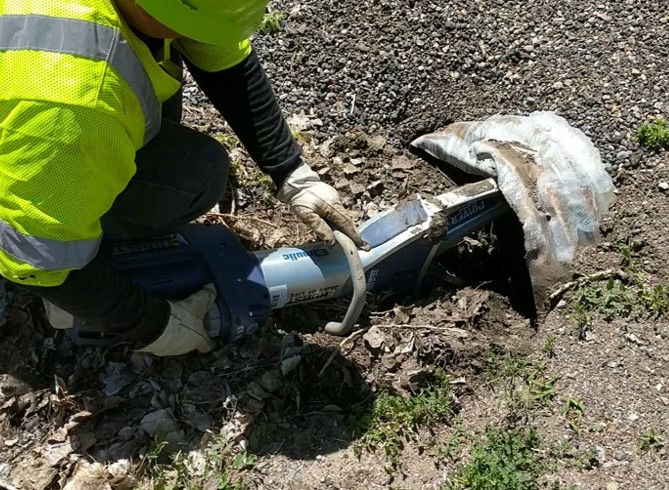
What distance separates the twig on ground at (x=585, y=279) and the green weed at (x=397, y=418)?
0.55m

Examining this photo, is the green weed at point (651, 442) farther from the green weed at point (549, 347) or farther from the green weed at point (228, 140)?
the green weed at point (228, 140)

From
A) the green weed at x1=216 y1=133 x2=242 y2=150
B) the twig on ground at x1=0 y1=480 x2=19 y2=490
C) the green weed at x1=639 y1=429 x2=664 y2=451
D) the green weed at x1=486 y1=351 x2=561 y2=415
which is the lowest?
the twig on ground at x1=0 y1=480 x2=19 y2=490

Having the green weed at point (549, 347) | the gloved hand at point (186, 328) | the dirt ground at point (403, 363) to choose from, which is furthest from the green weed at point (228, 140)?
the green weed at point (549, 347)

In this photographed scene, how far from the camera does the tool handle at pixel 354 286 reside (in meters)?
2.40

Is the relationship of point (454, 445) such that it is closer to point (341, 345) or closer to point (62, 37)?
point (341, 345)

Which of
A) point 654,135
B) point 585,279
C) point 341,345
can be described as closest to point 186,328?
point 341,345

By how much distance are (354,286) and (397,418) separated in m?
0.49

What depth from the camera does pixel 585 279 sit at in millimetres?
2838

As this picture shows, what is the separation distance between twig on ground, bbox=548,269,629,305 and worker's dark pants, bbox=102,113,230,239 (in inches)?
50.1

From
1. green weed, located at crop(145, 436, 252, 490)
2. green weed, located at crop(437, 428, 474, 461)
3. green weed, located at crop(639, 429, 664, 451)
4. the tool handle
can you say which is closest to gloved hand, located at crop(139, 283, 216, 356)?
green weed, located at crop(145, 436, 252, 490)

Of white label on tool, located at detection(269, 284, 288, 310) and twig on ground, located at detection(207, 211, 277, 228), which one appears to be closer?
white label on tool, located at detection(269, 284, 288, 310)

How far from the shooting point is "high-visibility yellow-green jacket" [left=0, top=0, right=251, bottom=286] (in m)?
1.66

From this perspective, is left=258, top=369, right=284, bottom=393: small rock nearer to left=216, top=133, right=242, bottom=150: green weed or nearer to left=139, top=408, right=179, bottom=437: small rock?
left=139, top=408, right=179, bottom=437: small rock

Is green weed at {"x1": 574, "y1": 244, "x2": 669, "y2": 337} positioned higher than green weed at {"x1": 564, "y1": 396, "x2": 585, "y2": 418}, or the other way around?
green weed at {"x1": 574, "y1": 244, "x2": 669, "y2": 337}
